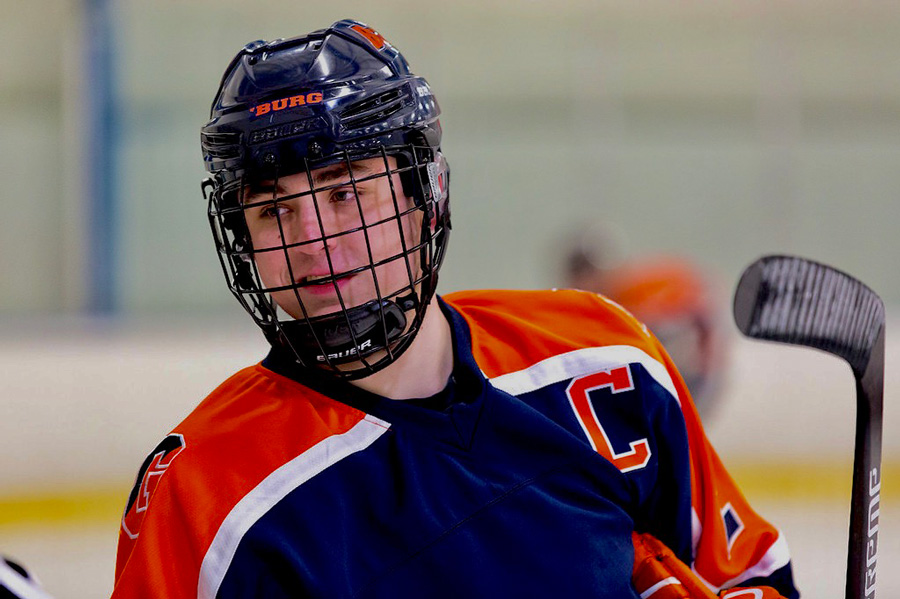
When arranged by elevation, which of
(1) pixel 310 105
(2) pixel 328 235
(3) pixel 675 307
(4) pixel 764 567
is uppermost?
(1) pixel 310 105

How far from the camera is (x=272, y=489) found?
3.84 ft

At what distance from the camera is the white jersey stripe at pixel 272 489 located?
3.70ft

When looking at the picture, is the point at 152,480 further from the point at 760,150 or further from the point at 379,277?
the point at 760,150

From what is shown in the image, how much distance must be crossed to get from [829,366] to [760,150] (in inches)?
48.0

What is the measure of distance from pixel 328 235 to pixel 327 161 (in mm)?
80

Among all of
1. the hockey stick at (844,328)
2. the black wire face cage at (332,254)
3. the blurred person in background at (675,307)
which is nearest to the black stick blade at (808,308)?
the hockey stick at (844,328)

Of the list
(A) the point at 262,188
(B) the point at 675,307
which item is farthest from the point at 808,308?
(B) the point at 675,307

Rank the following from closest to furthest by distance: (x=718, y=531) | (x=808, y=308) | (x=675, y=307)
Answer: (x=808, y=308), (x=718, y=531), (x=675, y=307)

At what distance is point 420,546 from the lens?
3.89 feet

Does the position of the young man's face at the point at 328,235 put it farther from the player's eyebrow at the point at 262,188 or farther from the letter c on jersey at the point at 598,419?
the letter c on jersey at the point at 598,419

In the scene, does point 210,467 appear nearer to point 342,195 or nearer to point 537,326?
point 342,195

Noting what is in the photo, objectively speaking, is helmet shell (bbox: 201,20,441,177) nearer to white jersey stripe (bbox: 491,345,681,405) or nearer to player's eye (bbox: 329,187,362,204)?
player's eye (bbox: 329,187,362,204)

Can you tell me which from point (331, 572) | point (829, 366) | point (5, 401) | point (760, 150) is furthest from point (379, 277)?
point (760, 150)

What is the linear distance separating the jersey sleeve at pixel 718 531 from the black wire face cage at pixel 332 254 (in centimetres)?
39
